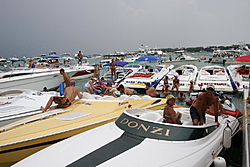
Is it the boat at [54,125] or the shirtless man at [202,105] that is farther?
the shirtless man at [202,105]

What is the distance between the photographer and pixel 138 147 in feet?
11.6

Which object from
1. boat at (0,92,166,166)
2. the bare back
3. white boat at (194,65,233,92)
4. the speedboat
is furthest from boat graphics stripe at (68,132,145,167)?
white boat at (194,65,233,92)

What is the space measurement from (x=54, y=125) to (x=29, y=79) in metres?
9.98

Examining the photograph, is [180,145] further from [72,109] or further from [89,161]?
[72,109]

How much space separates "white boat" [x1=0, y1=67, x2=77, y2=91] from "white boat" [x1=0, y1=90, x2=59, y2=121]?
17.9 feet

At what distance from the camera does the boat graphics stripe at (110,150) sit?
322cm

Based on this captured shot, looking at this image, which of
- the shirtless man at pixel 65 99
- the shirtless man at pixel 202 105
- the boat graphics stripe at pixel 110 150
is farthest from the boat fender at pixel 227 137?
the shirtless man at pixel 65 99

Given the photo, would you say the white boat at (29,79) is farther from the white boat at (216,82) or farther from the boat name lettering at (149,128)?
the white boat at (216,82)

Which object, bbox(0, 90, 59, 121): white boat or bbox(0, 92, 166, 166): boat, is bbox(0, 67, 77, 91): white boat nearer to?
bbox(0, 90, 59, 121): white boat

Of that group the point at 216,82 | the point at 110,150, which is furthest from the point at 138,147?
the point at 216,82

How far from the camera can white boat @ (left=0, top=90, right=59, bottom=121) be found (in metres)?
6.80

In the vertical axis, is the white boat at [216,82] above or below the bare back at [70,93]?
below

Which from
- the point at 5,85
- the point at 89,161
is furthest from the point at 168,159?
the point at 5,85

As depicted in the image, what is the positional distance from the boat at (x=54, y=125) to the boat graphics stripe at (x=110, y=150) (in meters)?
1.51
